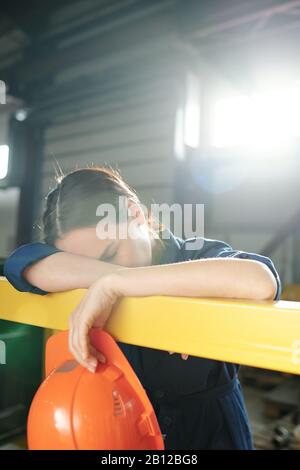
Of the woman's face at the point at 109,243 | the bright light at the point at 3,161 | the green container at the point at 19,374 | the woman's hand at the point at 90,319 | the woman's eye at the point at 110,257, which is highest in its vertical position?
the bright light at the point at 3,161

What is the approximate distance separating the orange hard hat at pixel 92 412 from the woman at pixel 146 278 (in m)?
0.04

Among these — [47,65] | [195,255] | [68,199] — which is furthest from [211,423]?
[47,65]

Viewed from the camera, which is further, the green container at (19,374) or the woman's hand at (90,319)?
the green container at (19,374)

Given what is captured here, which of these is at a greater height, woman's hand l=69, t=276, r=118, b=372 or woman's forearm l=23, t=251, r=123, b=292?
A: woman's forearm l=23, t=251, r=123, b=292

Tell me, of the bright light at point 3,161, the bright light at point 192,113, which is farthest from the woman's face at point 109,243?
the bright light at point 3,161

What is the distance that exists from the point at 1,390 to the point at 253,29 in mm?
4587

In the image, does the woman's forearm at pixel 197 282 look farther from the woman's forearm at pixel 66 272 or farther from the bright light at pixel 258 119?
the bright light at pixel 258 119

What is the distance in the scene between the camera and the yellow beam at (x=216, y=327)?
22.9 inches

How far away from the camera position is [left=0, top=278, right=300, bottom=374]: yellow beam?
58 cm

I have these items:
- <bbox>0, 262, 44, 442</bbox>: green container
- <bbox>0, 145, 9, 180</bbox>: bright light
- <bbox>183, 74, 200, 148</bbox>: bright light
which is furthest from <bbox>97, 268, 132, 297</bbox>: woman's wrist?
<bbox>0, 145, 9, 180</bbox>: bright light

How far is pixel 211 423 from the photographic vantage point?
133cm

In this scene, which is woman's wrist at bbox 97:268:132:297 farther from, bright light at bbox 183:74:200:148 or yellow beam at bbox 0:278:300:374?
bright light at bbox 183:74:200:148

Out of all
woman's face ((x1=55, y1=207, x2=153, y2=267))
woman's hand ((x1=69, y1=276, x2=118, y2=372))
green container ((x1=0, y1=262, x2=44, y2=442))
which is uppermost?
woman's face ((x1=55, y1=207, x2=153, y2=267))

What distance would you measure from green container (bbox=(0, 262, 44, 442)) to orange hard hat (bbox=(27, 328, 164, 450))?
0.85m
